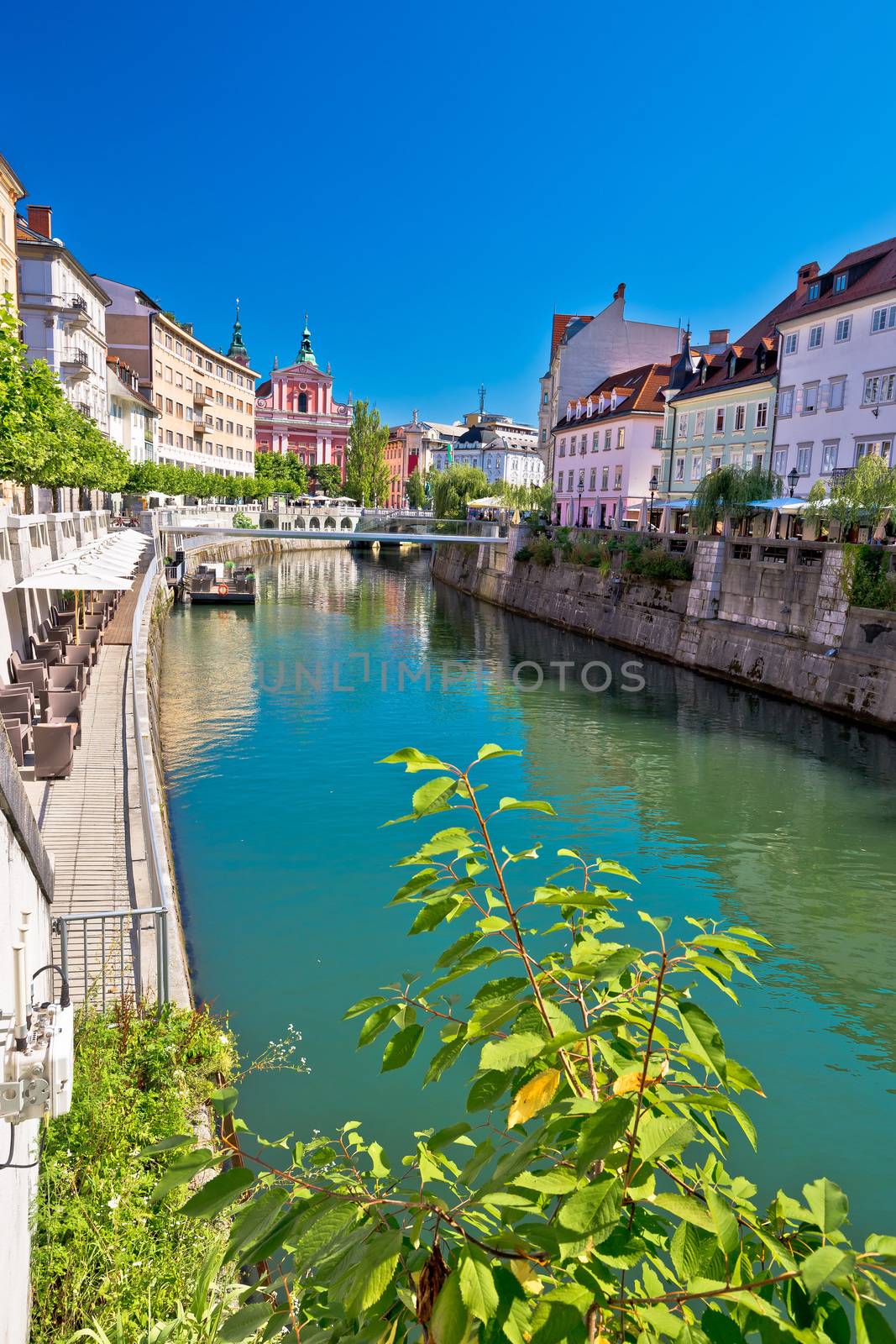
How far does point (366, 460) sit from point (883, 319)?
7861 centimetres

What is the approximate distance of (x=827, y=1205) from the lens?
1837mm

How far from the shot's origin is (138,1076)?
6586 millimetres

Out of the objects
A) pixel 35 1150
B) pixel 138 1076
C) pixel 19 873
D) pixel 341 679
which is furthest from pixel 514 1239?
pixel 341 679

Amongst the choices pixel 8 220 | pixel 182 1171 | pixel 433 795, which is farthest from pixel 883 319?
pixel 182 1171

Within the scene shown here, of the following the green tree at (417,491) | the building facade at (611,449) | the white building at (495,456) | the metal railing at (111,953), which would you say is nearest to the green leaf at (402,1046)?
the metal railing at (111,953)

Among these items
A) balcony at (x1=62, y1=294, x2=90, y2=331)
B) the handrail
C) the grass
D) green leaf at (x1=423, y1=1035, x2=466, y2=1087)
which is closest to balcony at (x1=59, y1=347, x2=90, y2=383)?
balcony at (x1=62, y1=294, x2=90, y2=331)

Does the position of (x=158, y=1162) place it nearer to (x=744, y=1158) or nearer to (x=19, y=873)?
(x=19, y=873)

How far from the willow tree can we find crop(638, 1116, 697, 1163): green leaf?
3454 cm

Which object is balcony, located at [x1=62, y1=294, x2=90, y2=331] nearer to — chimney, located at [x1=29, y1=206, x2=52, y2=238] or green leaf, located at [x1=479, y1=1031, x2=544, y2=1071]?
chimney, located at [x1=29, y1=206, x2=52, y2=238]

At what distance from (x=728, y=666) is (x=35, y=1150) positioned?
27.9 metres

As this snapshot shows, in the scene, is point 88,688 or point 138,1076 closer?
point 138,1076

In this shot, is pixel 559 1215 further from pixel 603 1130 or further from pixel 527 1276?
pixel 527 1276

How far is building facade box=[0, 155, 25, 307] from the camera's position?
118ft

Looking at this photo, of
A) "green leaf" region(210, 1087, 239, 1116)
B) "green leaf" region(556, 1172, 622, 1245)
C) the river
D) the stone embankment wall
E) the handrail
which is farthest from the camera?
the stone embankment wall
